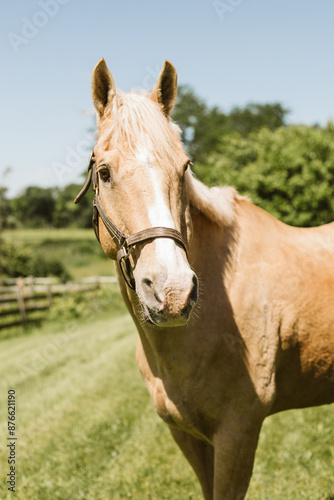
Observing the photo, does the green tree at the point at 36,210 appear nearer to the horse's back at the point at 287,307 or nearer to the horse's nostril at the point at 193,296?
the horse's back at the point at 287,307

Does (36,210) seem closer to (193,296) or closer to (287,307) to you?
(287,307)

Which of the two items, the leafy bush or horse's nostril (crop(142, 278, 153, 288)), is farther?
the leafy bush

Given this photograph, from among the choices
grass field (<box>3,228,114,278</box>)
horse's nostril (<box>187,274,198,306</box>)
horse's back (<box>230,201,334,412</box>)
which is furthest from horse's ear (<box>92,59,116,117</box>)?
grass field (<box>3,228,114,278</box>)

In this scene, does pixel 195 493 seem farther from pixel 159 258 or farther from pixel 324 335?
pixel 159 258

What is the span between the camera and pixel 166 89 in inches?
96.0

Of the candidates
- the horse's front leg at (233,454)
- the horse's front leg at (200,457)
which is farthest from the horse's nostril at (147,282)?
the horse's front leg at (200,457)

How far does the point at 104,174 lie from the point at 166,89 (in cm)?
73

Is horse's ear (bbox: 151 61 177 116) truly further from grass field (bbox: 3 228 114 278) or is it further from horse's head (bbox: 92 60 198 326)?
grass field (bbox: 3 228 114 278)

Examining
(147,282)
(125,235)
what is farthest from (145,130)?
(147,282)

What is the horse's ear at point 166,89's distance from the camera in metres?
2.37

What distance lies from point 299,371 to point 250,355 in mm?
469

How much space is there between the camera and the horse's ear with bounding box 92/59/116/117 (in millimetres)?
2299

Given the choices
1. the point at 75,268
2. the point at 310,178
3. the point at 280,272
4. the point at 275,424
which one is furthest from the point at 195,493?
the point at 75,268

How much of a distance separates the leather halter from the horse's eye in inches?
5.9
